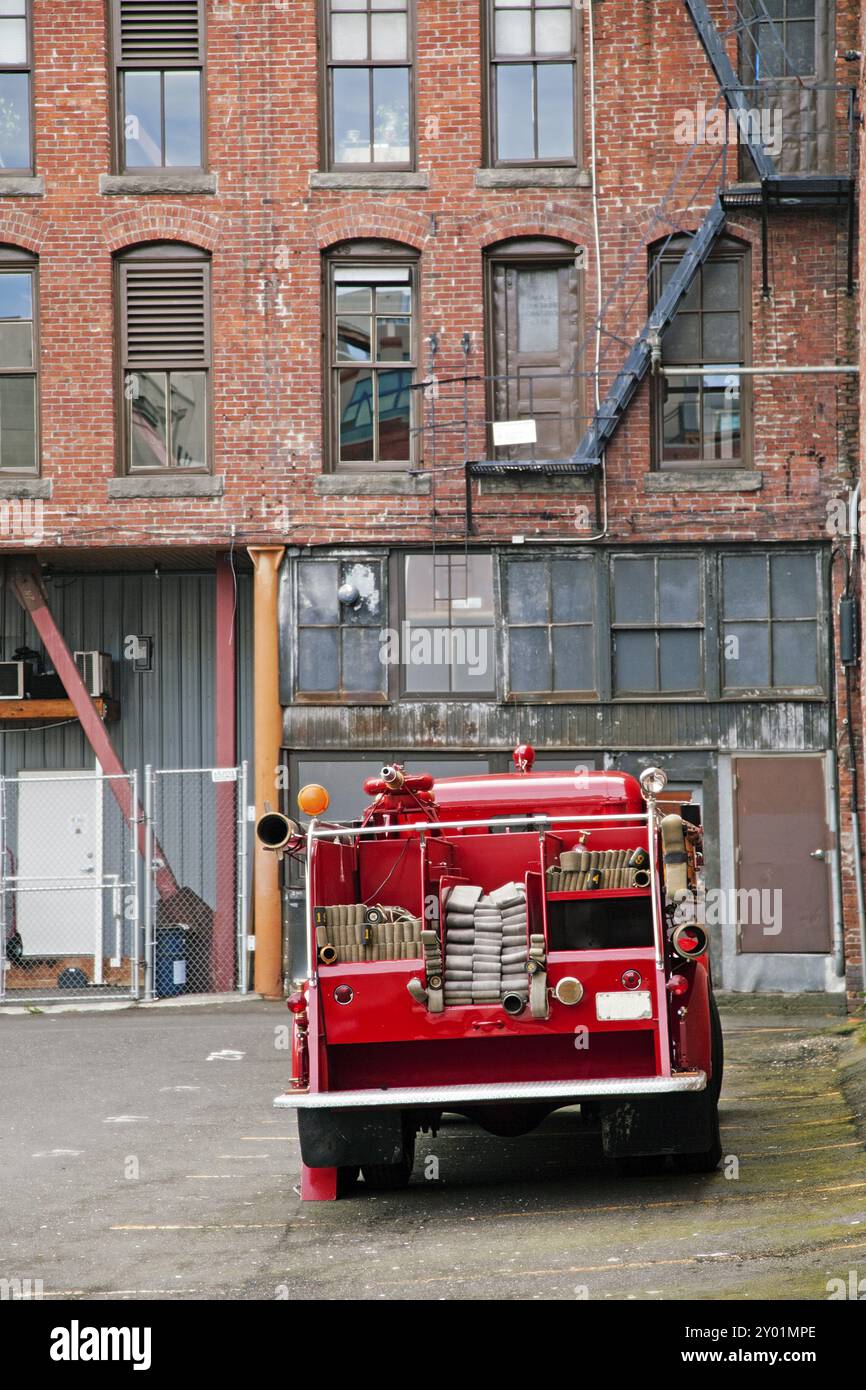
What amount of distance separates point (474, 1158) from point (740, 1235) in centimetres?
323

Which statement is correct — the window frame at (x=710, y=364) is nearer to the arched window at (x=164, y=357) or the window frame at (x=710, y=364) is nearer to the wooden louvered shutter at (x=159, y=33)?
the arched window at (x=164, y=357)

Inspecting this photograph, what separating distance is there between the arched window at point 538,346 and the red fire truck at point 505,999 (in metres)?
11.3

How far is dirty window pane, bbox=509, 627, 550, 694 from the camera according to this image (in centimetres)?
2048

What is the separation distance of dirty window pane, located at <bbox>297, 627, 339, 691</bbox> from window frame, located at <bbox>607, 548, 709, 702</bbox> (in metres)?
3.10

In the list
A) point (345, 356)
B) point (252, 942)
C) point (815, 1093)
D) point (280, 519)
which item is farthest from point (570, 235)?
point (815, 1093)

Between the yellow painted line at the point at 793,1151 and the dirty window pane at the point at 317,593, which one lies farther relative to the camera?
the dirty window pane at the point at 317,593

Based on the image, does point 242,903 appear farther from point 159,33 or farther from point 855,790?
point 159,33

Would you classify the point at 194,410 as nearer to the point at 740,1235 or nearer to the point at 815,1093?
the point at 815,1093

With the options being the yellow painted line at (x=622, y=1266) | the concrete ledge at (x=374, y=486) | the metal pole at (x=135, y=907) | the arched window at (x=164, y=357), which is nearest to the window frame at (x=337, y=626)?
the concrete ledge at (x=374, y=486)

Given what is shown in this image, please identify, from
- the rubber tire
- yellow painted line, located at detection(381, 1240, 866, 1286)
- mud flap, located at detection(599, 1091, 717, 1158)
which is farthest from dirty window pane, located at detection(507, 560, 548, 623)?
yellow painted line, located at detection(381, 1240, 866, 1286)

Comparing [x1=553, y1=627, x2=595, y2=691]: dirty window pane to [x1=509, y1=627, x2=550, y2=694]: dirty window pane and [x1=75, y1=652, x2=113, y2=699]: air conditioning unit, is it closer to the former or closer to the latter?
[x1=509, y1=627, x2=550, y2=694]: dirty window pane

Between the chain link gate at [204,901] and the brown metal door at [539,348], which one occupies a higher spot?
the brown metal door at [539,348]

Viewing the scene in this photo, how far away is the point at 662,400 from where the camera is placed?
67.9 ft

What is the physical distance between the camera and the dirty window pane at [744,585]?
20.4 meters
